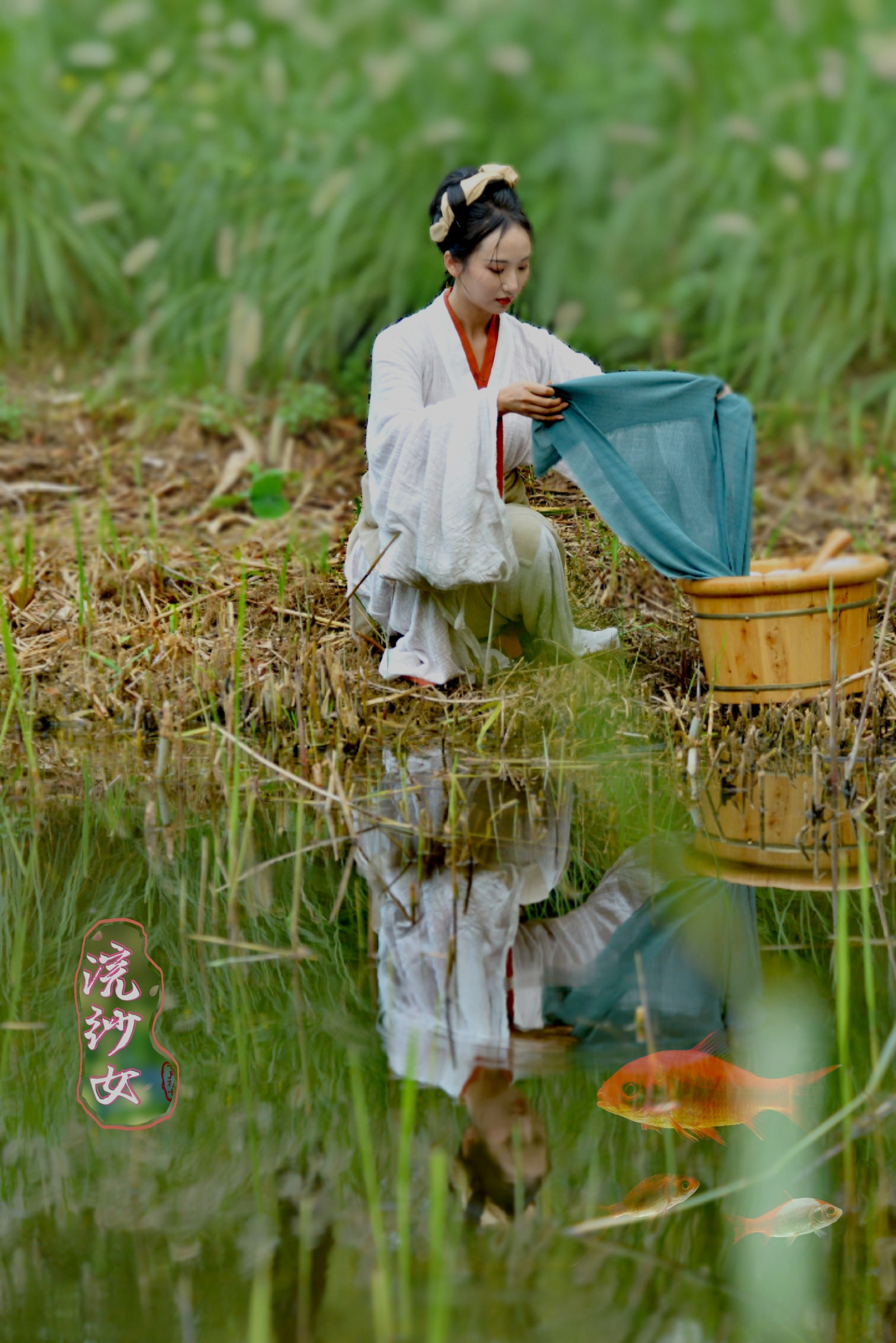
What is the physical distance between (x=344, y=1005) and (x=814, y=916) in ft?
Answer: 2.29

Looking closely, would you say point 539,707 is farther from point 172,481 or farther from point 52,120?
point 52,120

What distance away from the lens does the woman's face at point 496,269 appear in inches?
107

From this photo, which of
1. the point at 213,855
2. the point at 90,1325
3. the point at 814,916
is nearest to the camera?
the point at 90,1325

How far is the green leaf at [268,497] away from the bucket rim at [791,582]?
2.19 m

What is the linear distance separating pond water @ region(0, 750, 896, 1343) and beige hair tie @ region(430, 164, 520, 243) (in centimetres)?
122

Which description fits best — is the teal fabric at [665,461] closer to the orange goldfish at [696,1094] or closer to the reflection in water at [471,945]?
the reflection in water at [471,945]

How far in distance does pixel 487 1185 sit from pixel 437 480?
67.0 inches

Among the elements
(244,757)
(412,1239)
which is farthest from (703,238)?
(412,1239)

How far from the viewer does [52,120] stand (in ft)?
19.8

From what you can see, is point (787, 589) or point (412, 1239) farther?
point (787, 589)

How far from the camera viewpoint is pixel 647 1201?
1295 mm

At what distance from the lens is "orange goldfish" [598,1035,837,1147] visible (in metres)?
1.43

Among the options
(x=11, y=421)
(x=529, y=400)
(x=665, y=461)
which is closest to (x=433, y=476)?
(x=529, y=400)

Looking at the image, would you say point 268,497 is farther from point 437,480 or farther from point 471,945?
point 471,945
